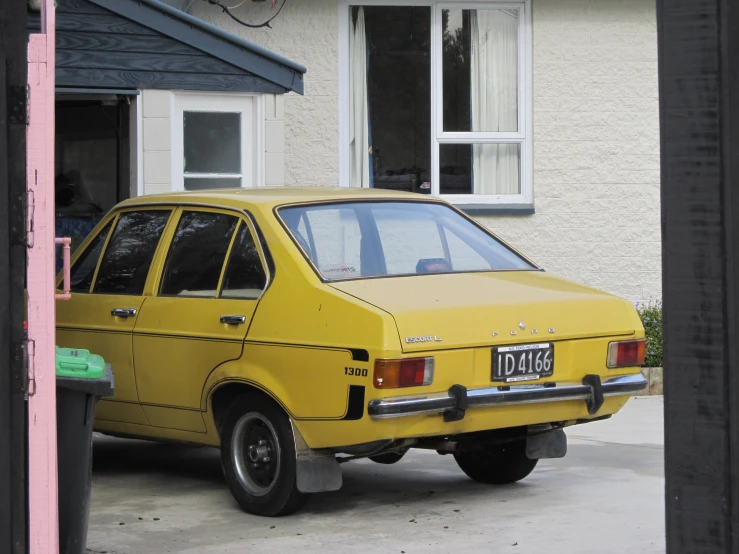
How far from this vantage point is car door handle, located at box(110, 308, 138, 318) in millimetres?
7852

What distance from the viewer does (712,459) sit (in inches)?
133

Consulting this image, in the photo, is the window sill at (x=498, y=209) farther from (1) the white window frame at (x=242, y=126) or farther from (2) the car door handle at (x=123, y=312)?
(2) the car door handle at (x=123, y=312)

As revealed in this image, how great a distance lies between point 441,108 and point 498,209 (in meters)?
1.18

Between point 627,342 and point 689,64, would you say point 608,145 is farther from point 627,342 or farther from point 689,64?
point 689,64

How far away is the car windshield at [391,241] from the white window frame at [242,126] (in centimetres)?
366

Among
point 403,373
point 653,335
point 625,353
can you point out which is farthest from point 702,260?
point 653,335

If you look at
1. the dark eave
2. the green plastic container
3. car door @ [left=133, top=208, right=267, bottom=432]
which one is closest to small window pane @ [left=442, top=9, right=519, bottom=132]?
the dark eave

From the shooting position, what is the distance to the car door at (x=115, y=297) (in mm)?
7863

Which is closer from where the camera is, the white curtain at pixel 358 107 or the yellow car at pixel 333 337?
the yellow car at pixel 333 337

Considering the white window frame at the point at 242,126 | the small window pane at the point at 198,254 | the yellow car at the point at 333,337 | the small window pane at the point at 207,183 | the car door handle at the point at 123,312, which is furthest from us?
the small window pane at the point at 207,183

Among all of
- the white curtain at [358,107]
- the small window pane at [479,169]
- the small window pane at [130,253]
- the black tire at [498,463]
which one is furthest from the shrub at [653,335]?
the small window pane at [130,253]

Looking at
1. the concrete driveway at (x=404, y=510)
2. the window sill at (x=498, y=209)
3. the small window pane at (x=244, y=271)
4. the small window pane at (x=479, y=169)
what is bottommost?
the concrete driveway at (x=404, y=510)

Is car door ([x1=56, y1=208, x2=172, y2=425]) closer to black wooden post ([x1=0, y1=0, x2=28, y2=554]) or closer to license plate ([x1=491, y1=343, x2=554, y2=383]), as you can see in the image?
license plate ([x1=491, y1=343, x2=554, y2=383])

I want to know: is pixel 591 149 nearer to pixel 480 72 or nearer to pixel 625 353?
pixel 480 72
